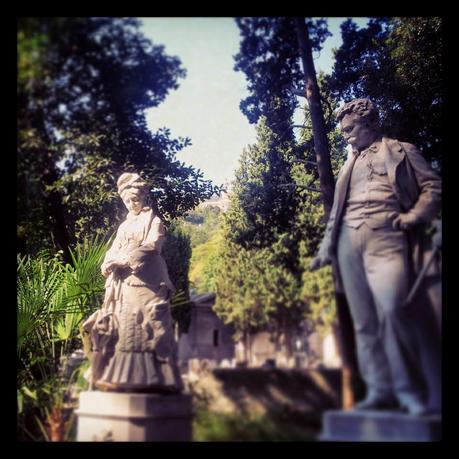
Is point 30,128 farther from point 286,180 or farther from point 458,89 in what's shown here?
point 458,89

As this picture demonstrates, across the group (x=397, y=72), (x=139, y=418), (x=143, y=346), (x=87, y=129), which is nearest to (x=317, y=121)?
(x=397, y=72)

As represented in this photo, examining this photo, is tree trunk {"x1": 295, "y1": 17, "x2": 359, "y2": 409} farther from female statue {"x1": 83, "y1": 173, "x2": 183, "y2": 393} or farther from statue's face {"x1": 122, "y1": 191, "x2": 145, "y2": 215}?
statue's face {"x1": 122, "y1": 191, "x2": 145, "y2": 215}

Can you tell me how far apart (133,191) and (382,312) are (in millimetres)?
3042

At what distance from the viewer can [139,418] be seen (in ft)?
16.9

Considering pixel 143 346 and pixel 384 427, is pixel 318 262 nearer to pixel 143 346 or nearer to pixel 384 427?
pixel 384 427

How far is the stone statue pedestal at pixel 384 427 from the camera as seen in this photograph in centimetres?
447

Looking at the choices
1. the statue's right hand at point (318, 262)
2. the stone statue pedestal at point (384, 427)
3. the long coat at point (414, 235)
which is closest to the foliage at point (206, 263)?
the statue's right hand at point (318, 262)

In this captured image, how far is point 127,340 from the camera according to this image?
5621 millimetres

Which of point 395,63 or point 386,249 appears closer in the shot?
point 386,249

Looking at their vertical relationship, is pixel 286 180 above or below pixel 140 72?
below

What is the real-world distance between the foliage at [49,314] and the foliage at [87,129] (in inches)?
11.8

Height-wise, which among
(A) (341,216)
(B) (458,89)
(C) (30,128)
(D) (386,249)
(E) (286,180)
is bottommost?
(D) (386,249)
